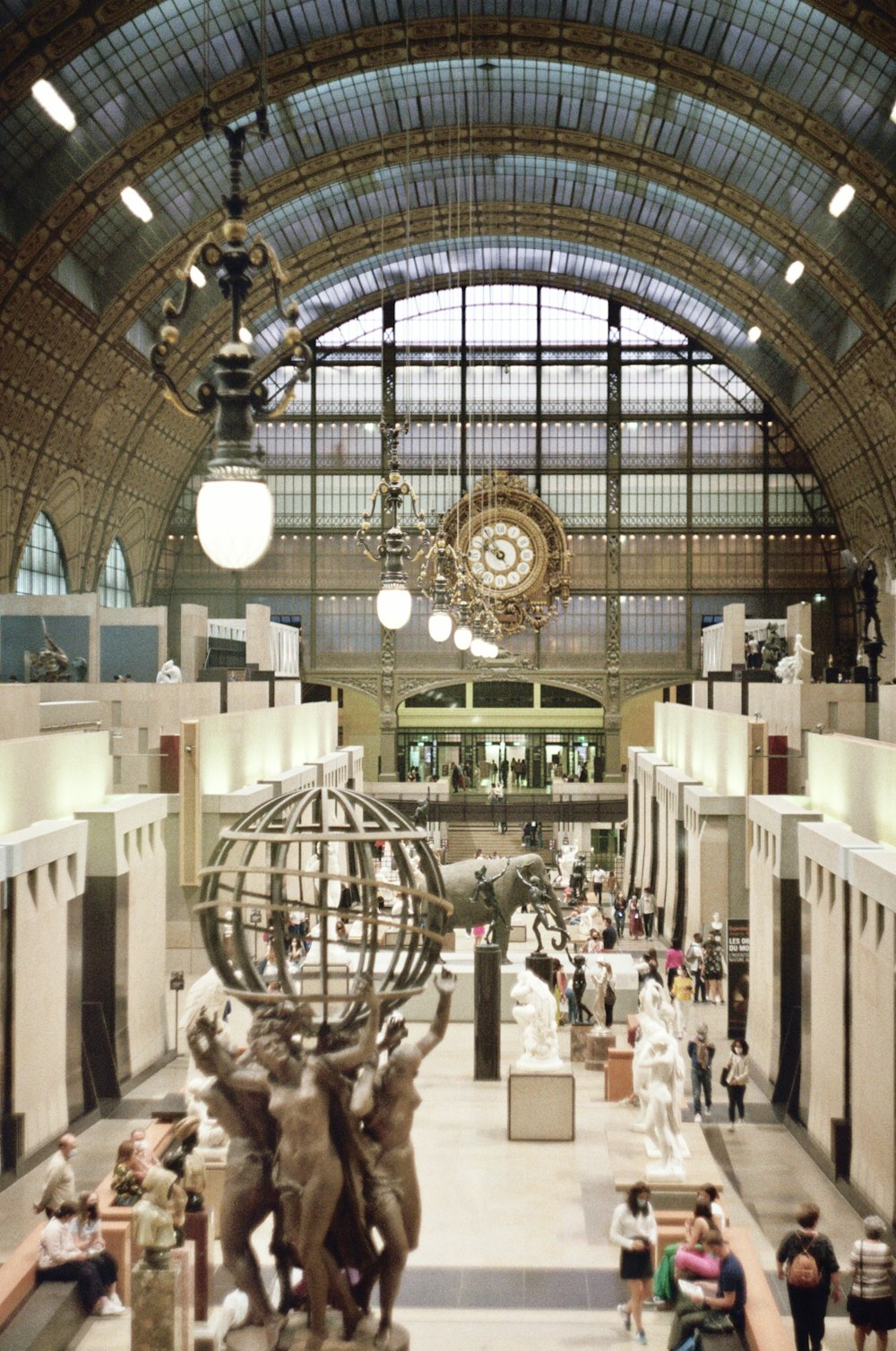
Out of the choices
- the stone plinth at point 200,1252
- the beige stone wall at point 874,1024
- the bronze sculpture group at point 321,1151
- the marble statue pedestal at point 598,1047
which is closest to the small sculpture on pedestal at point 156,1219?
the stone plinth at point 200,1252

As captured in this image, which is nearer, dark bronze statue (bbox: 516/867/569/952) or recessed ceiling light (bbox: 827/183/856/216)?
dark bronze statue (bbox: 516/867/569/952)

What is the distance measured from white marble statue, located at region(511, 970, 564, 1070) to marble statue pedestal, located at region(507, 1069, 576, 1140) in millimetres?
167

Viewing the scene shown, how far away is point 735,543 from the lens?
47500 mm

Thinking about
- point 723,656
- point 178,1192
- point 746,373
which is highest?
point 746,373

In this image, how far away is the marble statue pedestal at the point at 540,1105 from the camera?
49.9 ft

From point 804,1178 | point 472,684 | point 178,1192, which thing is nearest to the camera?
point 178,1192

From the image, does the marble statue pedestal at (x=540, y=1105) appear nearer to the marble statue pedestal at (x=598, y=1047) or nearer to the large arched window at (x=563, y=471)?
the marble statue pedestal at (x=598, y=1047)

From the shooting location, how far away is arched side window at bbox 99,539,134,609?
138 ft

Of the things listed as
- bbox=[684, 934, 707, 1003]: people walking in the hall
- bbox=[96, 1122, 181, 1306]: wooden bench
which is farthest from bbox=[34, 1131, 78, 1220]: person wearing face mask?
bbox=[684, 934, 707, 1003]: people walking in the hall

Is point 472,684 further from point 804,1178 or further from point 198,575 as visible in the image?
point 804,1178

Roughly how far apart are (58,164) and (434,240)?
17.7 metres

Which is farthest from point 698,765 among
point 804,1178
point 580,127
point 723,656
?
point 580,127

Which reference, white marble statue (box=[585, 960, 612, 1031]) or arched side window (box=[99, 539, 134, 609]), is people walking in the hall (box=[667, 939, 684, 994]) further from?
arched side window (box=[99, 539, 134, 609])

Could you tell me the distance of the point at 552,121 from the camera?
36.5 m
